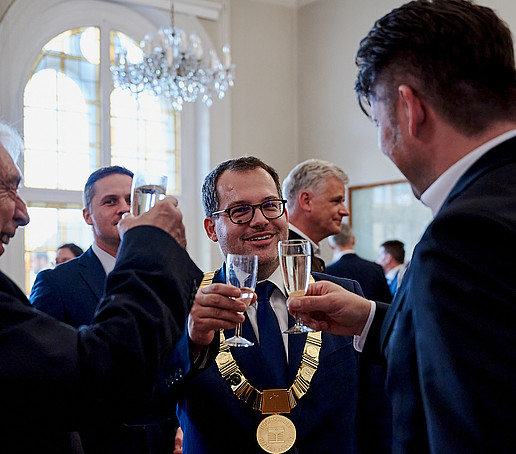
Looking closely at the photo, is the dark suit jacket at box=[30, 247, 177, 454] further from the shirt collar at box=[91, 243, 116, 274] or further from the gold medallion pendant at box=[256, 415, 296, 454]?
the gold medallion pendant at box=[256, 415, 296, 454]

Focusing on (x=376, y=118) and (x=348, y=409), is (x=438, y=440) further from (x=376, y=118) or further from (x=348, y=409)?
(x=348, y=409)

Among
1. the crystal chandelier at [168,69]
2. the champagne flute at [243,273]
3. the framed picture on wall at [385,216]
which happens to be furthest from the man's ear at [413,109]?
the framed picture on wall at [385,216]

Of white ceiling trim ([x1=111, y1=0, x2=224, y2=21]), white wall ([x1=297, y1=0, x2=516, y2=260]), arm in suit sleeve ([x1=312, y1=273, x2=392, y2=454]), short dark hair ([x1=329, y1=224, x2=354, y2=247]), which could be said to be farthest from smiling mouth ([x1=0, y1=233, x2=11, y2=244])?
white ceiling trim ([x1=111, y1=0, x2=224, y2=21])

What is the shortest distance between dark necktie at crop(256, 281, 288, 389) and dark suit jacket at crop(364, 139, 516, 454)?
87 cm

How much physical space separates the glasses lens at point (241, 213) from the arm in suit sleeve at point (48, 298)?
0.95 metres

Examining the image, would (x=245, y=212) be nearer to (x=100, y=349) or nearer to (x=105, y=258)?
(x=105, y=258)

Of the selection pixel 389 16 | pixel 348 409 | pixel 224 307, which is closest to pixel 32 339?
pixel 224 307

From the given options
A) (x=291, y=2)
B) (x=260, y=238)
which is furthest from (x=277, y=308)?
(x=291, y=2)

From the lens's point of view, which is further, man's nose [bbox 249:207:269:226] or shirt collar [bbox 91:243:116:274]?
shirt collar [bbox 91:243:116:274]

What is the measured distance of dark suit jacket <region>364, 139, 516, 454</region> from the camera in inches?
42.9

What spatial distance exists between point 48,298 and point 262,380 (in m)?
1.19

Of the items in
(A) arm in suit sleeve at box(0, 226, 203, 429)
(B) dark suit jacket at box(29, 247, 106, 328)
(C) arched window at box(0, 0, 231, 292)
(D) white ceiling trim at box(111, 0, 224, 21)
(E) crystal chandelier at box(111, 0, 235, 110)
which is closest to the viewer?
(A) arm in suit sleeve at box(0, 226, 203, 429)

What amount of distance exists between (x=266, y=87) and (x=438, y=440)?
8.94 m

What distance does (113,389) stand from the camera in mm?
1219
